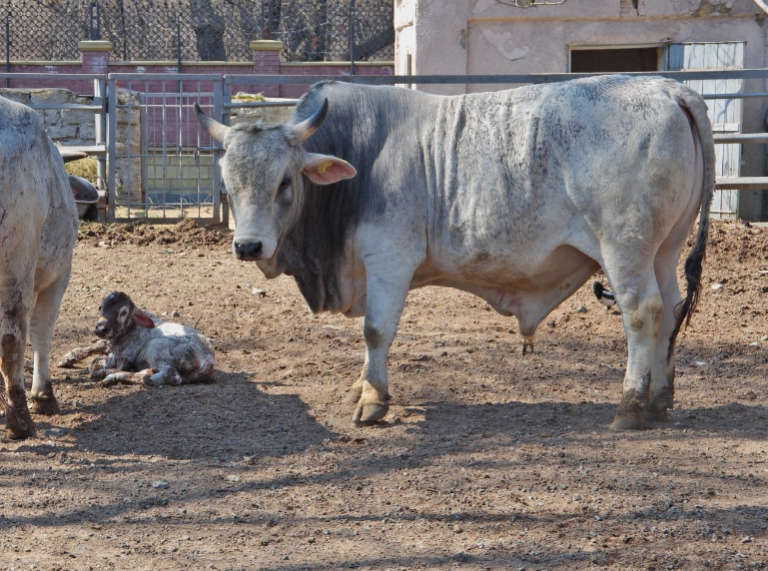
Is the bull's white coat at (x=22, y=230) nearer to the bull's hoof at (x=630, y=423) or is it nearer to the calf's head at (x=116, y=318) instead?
the calf's head at (x=116, y=318)

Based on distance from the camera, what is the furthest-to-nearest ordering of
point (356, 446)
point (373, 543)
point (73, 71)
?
1. point (73, 71)
2. point (356, 446)
3. point (373, 543)

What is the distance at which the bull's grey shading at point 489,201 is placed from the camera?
529 cm

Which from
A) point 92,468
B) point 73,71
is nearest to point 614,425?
point 92,468

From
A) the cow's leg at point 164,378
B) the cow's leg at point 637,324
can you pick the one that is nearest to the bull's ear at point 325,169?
the cow's leg at point 637,324

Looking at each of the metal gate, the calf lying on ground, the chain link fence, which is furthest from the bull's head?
the chain link fence

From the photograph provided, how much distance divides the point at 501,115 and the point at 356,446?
6.11ft

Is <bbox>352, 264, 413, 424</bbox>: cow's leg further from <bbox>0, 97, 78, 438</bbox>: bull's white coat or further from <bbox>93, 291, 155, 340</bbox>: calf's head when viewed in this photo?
<bbox>93, 291, 155, 340</bbox>: calf's head

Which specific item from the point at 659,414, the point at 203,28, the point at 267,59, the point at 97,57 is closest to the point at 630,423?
the point at 659,414

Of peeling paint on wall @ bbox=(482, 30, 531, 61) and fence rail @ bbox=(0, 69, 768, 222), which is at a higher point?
peeling paint on wall @ bbox=(482, 30, 531, 61)

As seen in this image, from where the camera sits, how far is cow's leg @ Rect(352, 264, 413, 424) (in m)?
5.64

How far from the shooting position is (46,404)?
580 cm

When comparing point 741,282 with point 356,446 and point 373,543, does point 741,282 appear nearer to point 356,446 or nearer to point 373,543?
point 356,446

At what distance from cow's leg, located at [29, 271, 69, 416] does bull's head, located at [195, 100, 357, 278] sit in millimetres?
1168

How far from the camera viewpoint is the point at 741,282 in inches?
350
